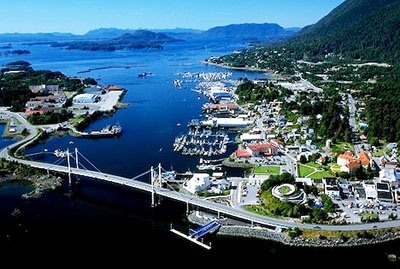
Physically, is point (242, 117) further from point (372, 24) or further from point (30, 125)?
point (372, 24)

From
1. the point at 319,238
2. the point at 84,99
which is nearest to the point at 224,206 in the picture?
the point at 319,238

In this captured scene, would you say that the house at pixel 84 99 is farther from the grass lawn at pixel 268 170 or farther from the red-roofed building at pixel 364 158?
the red-roofed building at pixel 364 158

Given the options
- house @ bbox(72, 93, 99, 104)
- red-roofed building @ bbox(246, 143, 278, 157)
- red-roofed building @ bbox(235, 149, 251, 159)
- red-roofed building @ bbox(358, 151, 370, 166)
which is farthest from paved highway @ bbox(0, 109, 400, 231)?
house @ bbox(72, 93, 99, 104)

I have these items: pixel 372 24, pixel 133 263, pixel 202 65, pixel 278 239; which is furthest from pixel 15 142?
pixel 372 24

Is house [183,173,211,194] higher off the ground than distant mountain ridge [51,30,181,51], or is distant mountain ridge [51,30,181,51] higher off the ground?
distant mountain ridge [51,30,181,51]

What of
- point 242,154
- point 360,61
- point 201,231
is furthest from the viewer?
point 360,61

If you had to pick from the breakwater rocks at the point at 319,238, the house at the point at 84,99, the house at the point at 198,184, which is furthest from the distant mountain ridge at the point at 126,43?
the breakwater rocks at the point at 319,238

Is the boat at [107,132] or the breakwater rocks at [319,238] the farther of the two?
the boat at [107,132]

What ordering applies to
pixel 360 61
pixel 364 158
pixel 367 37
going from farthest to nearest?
pixel 367 37, pixel 360 61, pixel 364 158

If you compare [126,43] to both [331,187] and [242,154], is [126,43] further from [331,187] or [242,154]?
[331,187]

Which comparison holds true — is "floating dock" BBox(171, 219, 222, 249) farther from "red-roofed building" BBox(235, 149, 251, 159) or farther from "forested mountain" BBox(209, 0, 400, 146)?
"forested mountain" BBox(209, 0, 400, 146)

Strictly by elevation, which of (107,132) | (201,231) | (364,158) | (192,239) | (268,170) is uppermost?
(364,158)
